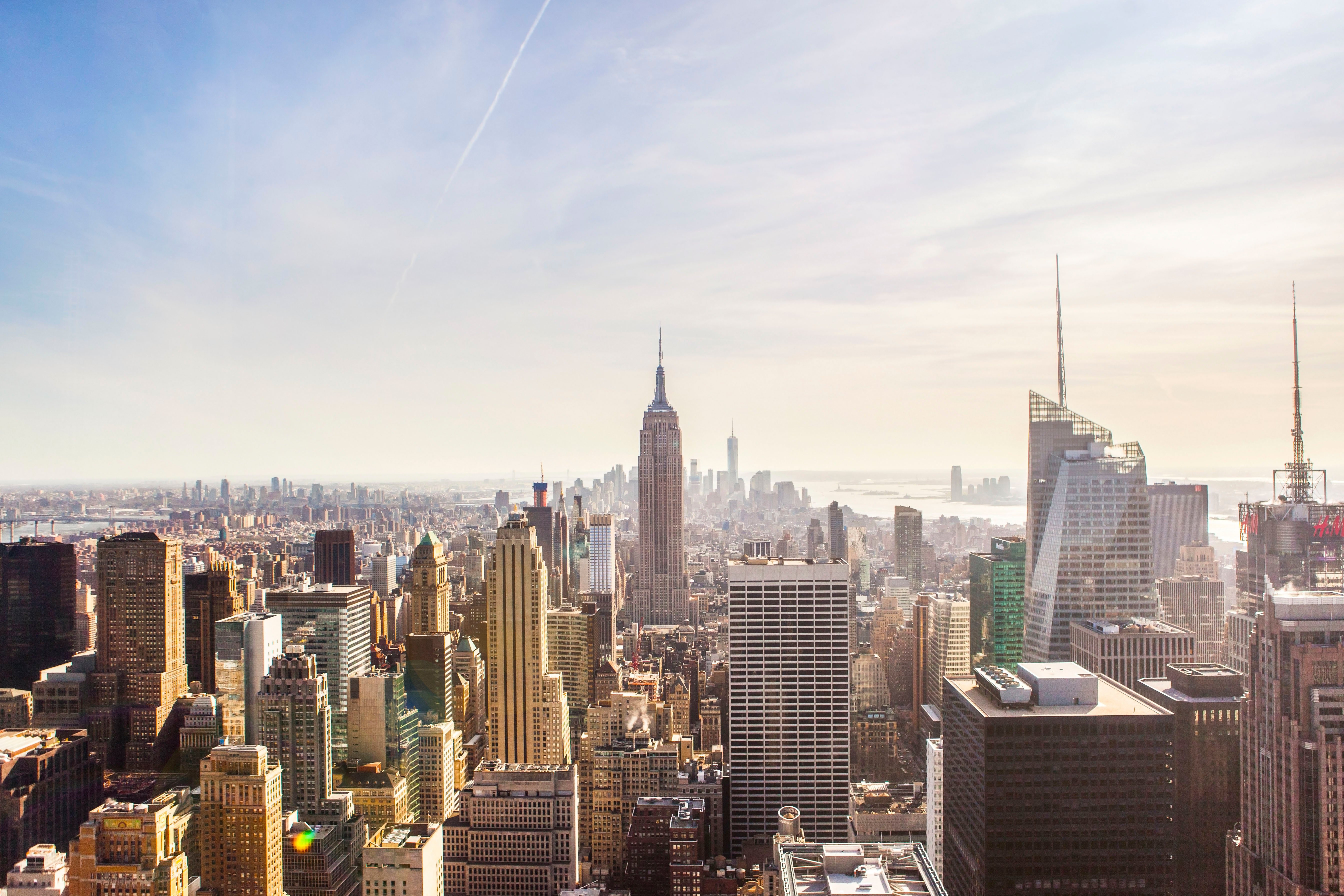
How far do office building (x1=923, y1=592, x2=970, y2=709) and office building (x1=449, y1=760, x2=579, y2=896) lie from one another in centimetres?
737

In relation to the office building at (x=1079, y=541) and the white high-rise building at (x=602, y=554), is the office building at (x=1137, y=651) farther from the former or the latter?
the white high-rise building at (x=602, y=554)

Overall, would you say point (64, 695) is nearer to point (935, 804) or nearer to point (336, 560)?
point (336, 560)

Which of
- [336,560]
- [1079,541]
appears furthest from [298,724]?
[1079,541]

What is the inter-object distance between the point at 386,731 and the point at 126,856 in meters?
5.52

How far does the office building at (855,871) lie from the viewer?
17.1 feet

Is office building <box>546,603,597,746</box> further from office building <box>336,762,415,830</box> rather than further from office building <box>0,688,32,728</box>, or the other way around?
office building <box>0,688,32,728</box>

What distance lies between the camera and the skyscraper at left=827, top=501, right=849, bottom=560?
1947cm

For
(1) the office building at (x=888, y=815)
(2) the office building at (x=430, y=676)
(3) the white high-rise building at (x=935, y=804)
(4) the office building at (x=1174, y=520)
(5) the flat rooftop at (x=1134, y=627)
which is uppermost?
(4) the office building at (x=1174, y=520)

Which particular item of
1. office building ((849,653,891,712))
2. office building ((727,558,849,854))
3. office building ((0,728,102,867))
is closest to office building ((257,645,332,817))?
office building ((0,728,102,867))

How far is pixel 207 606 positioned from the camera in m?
13.8

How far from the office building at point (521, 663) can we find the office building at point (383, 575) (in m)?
3.01

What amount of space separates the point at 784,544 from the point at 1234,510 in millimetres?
9229

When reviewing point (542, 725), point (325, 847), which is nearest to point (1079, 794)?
point (325, 847)

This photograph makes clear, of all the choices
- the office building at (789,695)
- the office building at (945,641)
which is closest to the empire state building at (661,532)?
the office building at (945,641)
